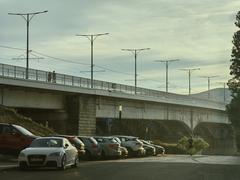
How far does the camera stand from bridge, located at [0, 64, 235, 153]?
2040 inches

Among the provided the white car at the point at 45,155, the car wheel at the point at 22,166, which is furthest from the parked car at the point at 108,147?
the car wheel at the point at 22,166

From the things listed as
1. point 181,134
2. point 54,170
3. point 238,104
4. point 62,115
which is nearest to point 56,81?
point 62,115

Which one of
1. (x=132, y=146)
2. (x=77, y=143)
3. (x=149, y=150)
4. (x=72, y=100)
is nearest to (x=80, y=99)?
(x=72, y=100)

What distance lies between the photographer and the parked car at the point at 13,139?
30.7 meters

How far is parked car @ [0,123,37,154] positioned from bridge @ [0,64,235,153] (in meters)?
17.2

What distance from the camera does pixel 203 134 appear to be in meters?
126

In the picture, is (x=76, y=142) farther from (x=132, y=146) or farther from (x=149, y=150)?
(x=149, y=150)

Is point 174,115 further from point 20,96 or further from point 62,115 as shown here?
point 20,96

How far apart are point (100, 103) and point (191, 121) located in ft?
123

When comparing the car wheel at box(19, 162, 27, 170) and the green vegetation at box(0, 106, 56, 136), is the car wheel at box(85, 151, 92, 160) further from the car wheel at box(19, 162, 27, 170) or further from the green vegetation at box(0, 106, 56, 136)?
the green vegetation at box(0, 106, 56, 136)

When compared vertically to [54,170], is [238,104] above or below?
above

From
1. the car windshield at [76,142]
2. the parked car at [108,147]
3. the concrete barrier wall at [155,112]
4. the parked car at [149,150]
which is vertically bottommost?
the parked car at [149,150]

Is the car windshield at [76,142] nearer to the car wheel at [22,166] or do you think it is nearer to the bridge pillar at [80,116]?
the car wheel at [22,166]

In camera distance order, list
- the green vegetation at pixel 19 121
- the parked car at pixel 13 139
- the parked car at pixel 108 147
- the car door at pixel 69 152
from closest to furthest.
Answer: the car door at pixel 69 152 < the parked car at pixel 13 139 < the parked car at pixel 108 147 < the green vegetation at pixel 19 121
